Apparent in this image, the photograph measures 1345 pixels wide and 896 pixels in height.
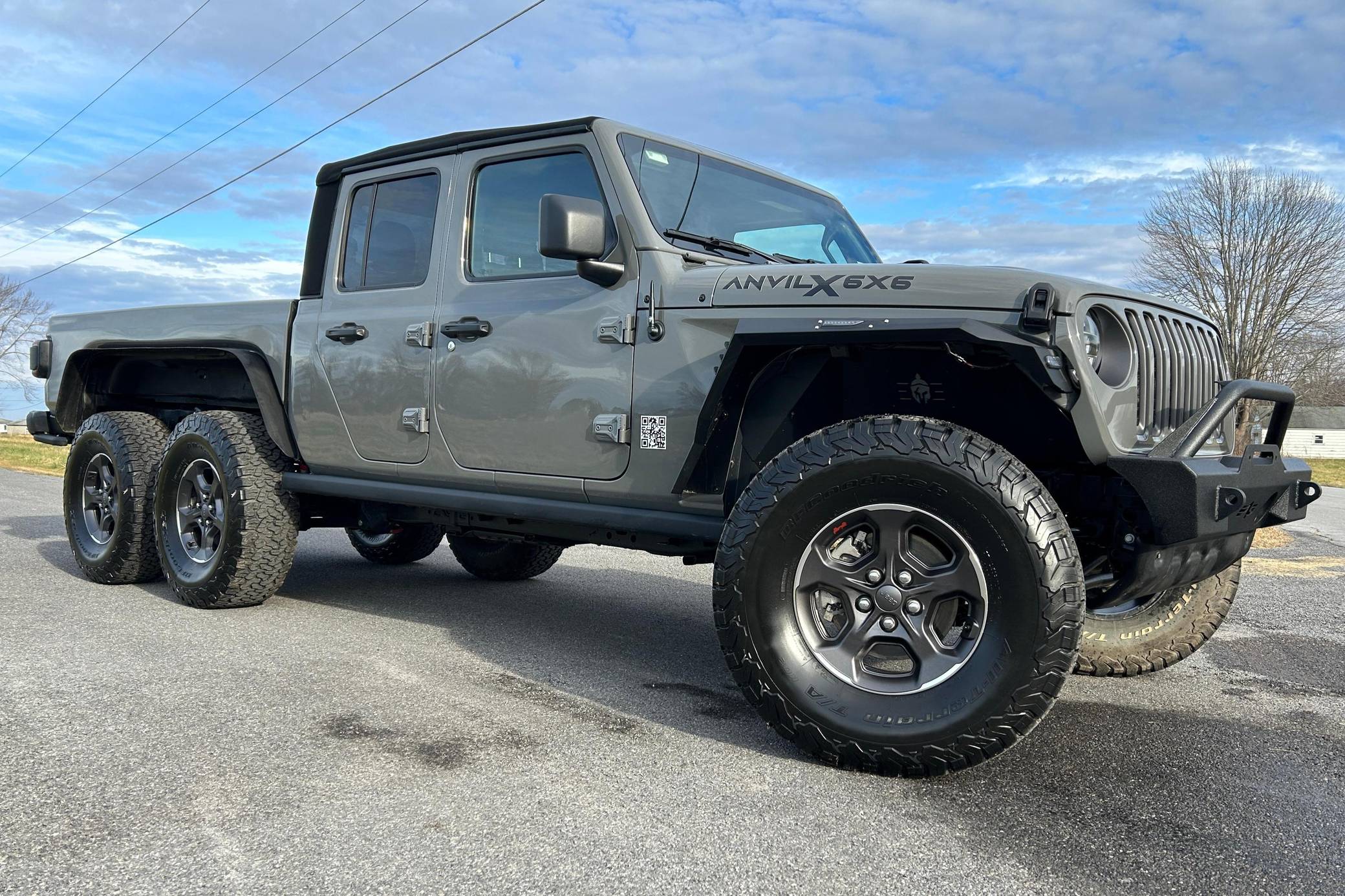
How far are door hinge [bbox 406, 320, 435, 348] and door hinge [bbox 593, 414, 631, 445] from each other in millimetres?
1010

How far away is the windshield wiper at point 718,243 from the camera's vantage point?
410 cm

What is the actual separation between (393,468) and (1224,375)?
11.2 feet

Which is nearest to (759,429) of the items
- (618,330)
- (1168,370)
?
(618,330)

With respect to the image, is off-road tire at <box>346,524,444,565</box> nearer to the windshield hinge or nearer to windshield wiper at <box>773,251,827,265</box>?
windshield wiper at <box>773,251,827,265</box>

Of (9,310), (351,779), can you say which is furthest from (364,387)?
(9,310)

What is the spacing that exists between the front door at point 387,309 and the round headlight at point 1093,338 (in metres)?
2.63

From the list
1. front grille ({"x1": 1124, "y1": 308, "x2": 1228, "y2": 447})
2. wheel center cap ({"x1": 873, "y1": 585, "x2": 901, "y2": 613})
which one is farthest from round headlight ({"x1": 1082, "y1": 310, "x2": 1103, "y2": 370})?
wheel center cap ({"x1": 873, "y1": 585, "x2": 901, "y2": 613})

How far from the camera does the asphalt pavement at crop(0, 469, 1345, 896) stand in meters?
2.45

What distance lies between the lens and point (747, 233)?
4.45 metres

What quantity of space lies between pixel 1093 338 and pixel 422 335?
8.89 ft

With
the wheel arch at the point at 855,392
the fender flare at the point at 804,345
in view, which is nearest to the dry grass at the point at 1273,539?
the wheel arch at the point at 855,392

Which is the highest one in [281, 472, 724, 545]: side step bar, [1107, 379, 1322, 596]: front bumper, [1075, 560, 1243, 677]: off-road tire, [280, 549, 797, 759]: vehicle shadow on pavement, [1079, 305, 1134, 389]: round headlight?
[1079, 305, 1134, 389]: round headlight

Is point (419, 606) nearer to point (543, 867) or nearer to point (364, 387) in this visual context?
point (364, 387)

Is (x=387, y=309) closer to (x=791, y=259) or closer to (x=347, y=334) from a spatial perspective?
(x=347, y=334)
